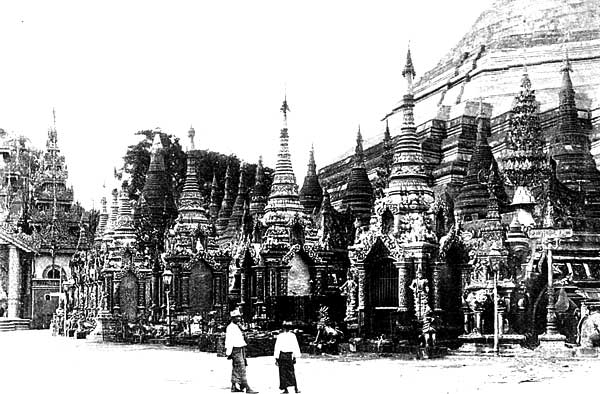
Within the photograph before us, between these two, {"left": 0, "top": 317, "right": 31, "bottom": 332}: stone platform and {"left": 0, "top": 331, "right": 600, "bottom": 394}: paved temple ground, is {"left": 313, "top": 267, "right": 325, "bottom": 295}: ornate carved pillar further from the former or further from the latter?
{"left": 0, "top": 317, "right": 31, "bottom": 332}: stone platform

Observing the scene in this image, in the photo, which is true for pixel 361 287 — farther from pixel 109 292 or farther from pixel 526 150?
pixel 109 292

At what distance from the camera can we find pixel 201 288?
31.9m

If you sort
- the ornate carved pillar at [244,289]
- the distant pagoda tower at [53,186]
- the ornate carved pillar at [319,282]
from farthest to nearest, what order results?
the distant pagoda tower at [53,186]
the ornate carved pillar at [244,289]
the ornate carved pillar at [319,282]

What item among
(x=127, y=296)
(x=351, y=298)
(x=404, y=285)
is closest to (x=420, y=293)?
(x=404, y=285)

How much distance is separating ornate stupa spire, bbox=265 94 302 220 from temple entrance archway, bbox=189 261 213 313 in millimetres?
2995

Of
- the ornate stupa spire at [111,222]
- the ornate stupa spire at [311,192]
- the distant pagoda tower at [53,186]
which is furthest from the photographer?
the distant pagoda tower at [53,186]

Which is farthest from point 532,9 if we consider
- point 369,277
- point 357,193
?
point 369,277

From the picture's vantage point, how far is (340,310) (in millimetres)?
27656

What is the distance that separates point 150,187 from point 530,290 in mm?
27587

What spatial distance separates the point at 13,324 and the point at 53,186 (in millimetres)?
23818

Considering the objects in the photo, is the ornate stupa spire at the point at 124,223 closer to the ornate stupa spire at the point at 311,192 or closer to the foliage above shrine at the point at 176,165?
the ornate stupa spire at the point at 311,192

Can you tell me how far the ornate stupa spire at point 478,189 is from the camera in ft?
112

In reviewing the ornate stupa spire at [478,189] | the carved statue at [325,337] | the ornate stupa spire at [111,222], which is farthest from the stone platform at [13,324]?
the carved statue at [325,337]

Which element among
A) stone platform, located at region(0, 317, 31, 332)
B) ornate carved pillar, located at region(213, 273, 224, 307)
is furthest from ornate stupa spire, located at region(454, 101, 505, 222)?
stone platform, located at region(0, 317, 31, 332)
